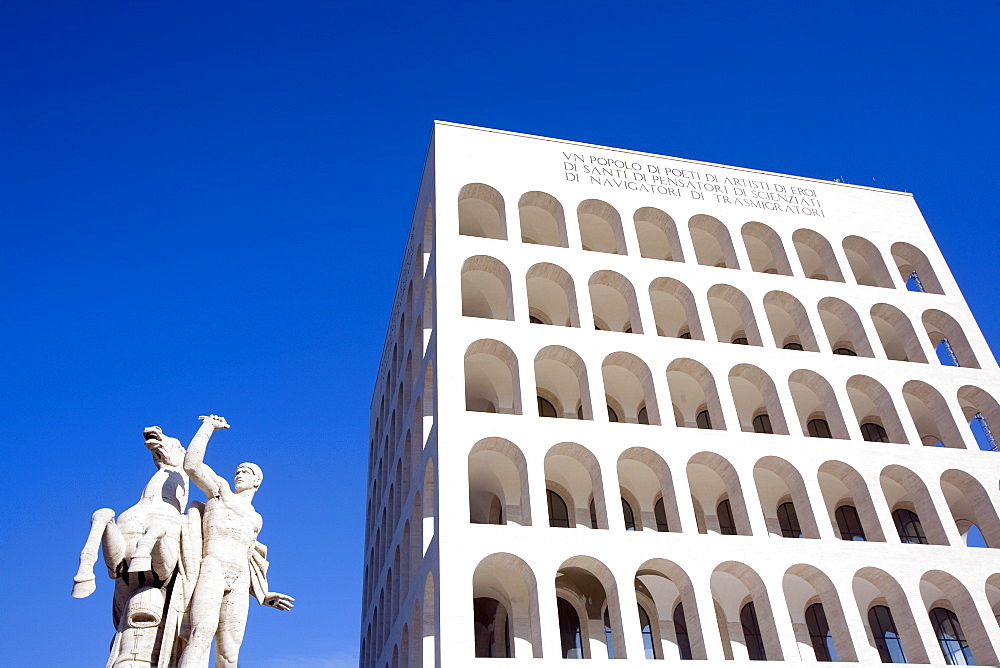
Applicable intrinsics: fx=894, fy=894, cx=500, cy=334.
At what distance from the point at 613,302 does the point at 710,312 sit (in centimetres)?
356

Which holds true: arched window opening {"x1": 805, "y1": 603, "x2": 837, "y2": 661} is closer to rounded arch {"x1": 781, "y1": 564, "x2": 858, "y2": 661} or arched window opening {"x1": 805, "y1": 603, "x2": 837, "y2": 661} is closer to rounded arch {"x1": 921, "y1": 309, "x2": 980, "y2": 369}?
rounded arch {"x1": 781, "y1": 564, "x2": 858, "y2": 661}

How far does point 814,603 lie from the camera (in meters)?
29.1

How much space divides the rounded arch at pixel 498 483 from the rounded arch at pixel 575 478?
1.11 meters

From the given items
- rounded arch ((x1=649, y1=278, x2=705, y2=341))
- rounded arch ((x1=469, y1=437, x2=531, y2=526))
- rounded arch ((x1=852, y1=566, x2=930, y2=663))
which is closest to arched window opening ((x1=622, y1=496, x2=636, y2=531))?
rounded arch ((x1=469, y1=437, x2=531, y2=526))

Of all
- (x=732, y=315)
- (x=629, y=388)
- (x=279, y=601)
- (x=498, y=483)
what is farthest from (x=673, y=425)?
(x=279, y=601)

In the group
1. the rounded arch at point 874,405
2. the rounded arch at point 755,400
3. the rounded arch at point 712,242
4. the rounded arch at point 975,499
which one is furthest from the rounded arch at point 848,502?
the rounded arch at point 712,242

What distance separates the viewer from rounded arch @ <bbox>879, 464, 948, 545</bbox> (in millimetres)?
28078

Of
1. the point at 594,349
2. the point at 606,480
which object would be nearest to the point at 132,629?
the point at 606,480

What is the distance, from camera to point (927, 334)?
34.3 m

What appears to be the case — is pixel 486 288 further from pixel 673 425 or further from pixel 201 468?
pixel 201 468

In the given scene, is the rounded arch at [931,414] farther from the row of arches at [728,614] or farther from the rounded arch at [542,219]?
the rounded arch at [542,219]

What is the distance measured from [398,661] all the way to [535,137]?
19.4 metres

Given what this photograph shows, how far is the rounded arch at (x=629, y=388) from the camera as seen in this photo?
28.5 metres

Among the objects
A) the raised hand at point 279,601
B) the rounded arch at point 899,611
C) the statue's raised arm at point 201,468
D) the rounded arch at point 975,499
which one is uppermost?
the rounded arch at point 975,499
